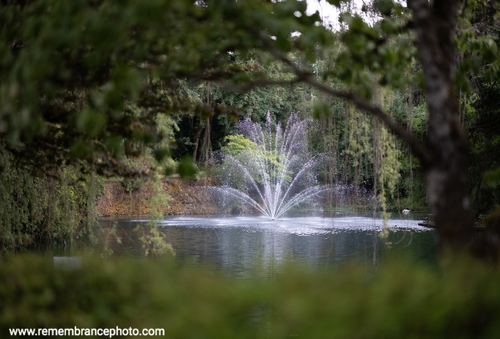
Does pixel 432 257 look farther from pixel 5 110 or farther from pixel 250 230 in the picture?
pixel 5 110

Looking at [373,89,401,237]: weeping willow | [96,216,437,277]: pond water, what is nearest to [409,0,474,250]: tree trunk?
[373,89,401,237]: weeping willow

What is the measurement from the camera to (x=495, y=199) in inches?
489

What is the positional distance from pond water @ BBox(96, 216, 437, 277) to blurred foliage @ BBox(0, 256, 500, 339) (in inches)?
213

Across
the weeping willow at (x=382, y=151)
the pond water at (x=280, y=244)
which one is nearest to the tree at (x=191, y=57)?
the weeping willow at (x=382, y=151)

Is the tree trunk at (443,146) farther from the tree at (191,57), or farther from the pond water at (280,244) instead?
the pond water at (280,244)

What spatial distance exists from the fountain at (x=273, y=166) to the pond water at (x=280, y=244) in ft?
26.3

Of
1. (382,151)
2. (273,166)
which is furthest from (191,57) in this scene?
(273,166)

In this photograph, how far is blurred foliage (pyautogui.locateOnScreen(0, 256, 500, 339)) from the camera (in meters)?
1.41

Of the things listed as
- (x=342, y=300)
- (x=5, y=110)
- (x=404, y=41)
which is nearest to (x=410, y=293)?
(x=342, y=300)

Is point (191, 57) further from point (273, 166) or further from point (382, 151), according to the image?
point (273, 166)

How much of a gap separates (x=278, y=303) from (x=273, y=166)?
2727 cm

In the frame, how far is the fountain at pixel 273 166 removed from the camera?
2655cm

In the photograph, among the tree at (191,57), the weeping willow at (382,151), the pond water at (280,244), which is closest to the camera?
the tree at (191,57)

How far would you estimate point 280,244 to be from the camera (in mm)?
12664
